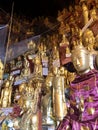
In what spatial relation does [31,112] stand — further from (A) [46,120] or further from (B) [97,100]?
(B) [97,100]

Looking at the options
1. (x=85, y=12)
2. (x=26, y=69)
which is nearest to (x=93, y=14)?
(x=85, y=12)

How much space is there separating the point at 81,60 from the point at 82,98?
241 mm

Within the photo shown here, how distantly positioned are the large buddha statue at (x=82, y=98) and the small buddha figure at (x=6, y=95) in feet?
2.36

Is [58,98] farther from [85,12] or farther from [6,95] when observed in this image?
[85,12]

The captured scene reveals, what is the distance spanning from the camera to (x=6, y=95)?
224 cm

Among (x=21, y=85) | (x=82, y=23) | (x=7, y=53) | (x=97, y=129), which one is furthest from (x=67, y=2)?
(x=97, y=129)

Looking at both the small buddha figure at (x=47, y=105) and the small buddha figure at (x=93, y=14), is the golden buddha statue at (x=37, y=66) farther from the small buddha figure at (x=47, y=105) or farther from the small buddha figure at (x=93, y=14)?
the small buddha figure at (x=93, y=14)

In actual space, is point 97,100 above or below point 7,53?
below

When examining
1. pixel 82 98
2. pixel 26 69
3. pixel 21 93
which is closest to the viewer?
pixel 82 98

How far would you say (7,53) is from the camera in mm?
2369

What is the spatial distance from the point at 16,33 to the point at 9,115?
93 cm

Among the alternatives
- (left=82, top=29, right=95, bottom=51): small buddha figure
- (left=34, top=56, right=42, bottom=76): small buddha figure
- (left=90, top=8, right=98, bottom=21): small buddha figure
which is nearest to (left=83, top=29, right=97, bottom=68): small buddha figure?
(left=82, top=29, right=95, bottom=51): small buddha figure

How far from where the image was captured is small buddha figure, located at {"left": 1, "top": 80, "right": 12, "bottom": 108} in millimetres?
2181

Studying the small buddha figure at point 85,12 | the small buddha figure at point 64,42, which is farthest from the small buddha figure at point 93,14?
the small buddha figure at point 64,42
